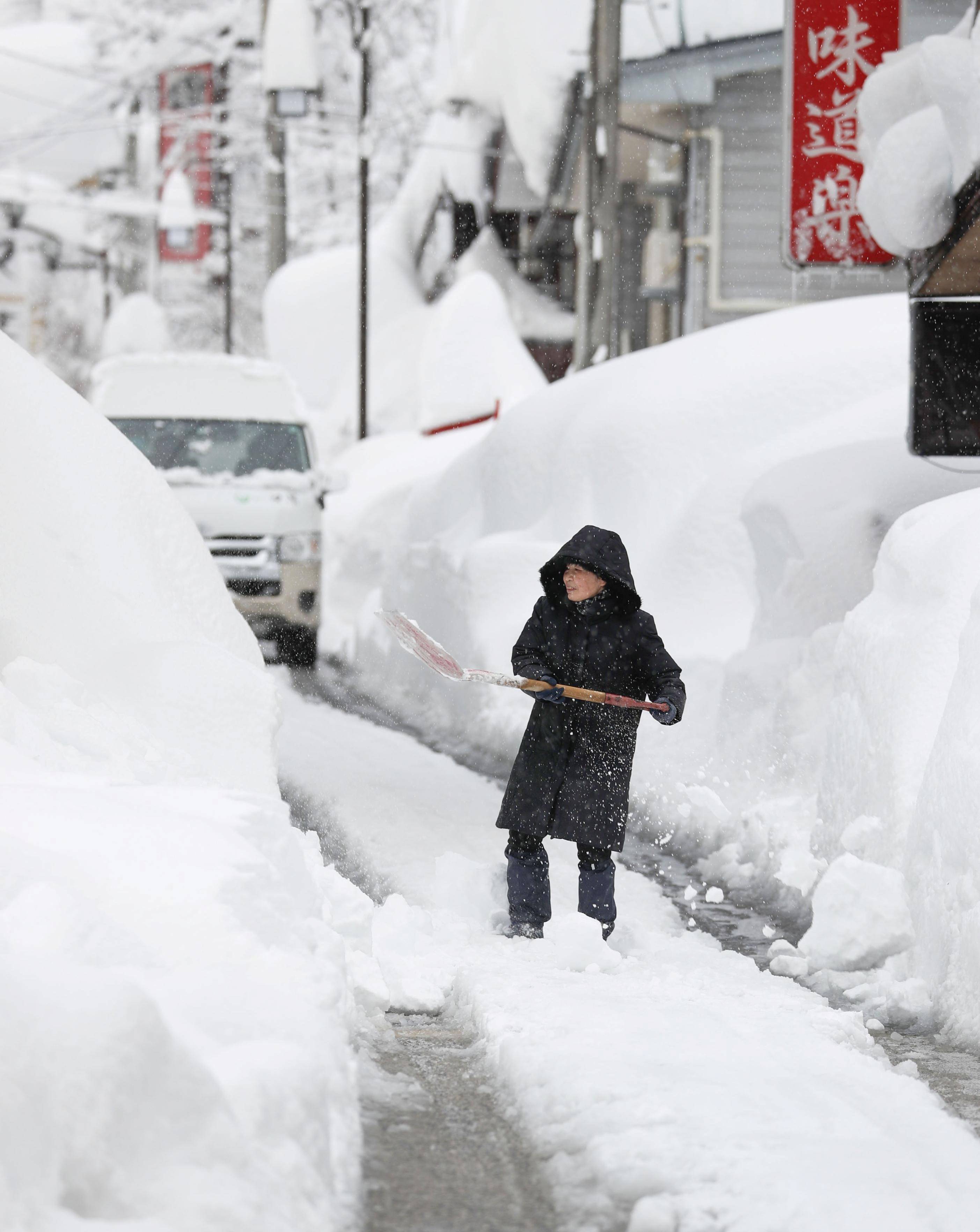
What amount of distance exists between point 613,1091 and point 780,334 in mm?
7777

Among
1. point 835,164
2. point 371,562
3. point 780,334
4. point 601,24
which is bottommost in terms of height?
point 371,562

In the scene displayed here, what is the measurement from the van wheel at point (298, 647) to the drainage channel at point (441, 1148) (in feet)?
28.9

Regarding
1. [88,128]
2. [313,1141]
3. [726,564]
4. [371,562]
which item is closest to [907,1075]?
[313,1141]

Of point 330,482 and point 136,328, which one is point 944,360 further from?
point 136,328

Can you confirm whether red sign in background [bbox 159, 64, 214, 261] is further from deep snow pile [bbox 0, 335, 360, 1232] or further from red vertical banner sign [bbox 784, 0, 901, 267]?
deep snow pile [bbox 0, 335, 360, 1232]

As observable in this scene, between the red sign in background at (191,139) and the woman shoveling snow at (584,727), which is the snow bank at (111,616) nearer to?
the woman shoveling snow at (584,727)

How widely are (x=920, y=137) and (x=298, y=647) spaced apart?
22.6ft

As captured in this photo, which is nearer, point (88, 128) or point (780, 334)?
point (780, 334)

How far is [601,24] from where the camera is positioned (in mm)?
15406

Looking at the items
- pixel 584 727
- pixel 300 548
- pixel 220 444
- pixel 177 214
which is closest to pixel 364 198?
pixel 177 214

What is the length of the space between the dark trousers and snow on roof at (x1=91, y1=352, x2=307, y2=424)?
8.24 metres

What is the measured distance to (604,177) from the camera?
15.6 m

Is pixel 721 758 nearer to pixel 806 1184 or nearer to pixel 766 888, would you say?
pixel 766 888

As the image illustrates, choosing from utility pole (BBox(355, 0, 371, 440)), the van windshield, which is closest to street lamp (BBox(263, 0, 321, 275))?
utility pole (BBox(355, 0, 371, 440))
